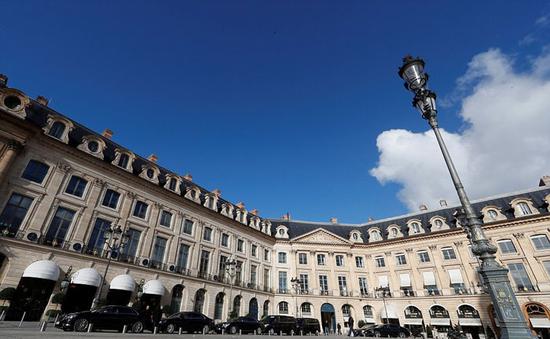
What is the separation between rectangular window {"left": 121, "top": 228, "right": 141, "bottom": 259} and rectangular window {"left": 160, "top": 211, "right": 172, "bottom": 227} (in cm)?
269

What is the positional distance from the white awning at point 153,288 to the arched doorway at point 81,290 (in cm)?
364

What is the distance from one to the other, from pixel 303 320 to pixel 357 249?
Result: 20850 millimetres

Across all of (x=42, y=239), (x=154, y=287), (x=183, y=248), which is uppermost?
(x=183, y=248)

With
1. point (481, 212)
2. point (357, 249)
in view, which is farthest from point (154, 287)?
point (481, 212)

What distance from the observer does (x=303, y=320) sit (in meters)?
25.6

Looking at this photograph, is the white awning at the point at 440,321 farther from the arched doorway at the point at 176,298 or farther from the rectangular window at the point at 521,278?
the arched doorway at the point at 176,298

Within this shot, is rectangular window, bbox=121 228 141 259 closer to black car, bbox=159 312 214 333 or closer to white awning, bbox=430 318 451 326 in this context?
black car, bbox=159 312 214 333

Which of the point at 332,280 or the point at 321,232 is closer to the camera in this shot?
the point at 332,280

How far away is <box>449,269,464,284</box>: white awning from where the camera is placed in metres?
34.1

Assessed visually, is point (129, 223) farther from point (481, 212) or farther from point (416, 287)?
point (481, 212)

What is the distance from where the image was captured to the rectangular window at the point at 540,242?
31389 mm

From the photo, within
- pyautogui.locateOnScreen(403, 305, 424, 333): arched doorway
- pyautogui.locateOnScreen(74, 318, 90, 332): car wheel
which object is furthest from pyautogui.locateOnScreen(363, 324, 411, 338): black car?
pyautogui.locateOnScreen(74, 318, 90, 332): car wheel

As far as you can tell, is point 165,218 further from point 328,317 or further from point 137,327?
point 328,317

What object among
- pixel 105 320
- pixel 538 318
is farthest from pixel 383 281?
pixel 105 320
